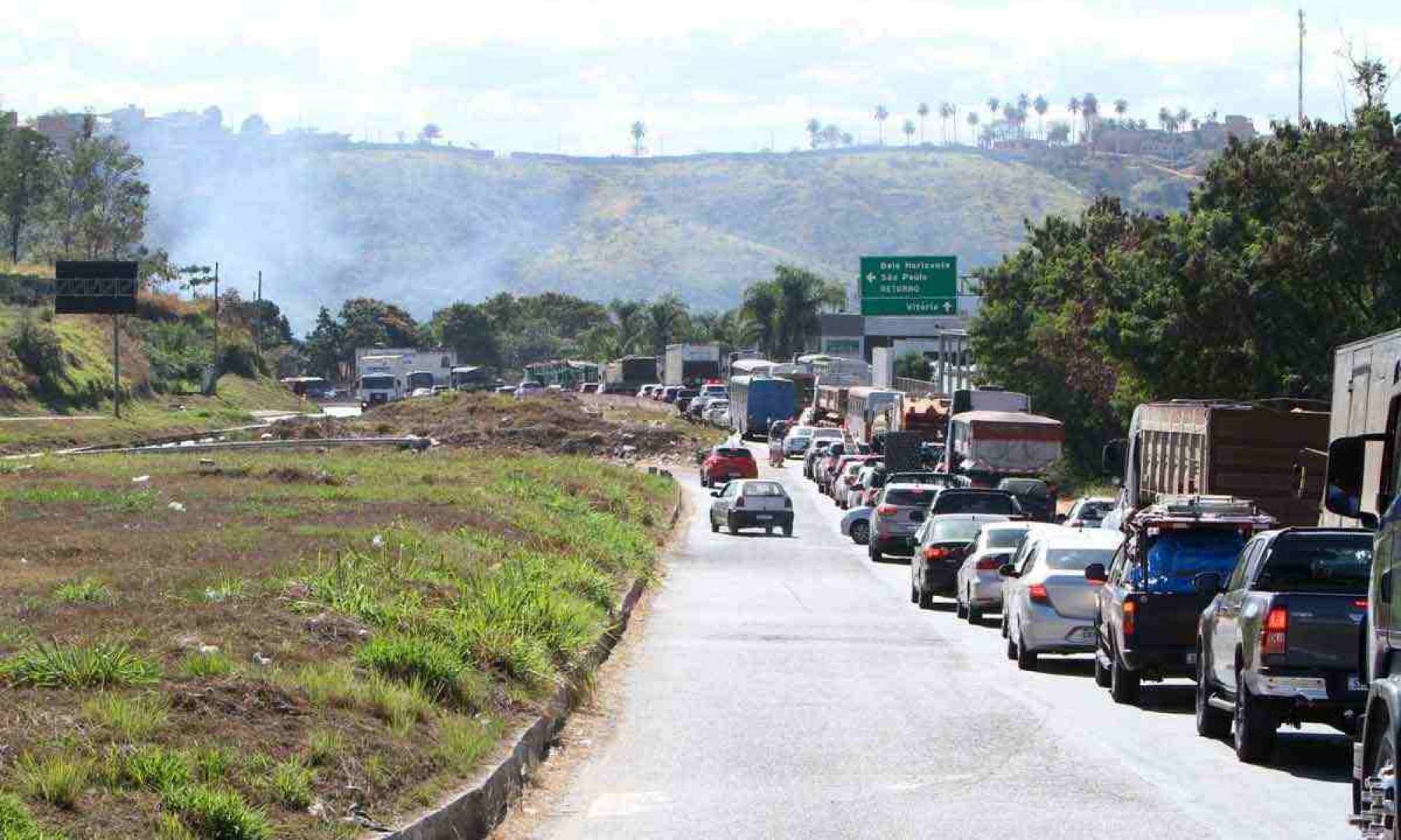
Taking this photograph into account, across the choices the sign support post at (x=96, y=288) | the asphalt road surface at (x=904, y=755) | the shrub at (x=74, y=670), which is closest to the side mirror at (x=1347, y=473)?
the asphalt road surface at (x=904, y=755)

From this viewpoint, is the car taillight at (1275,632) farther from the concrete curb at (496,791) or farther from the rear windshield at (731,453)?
the rear windshield at (731,453)

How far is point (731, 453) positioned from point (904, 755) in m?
56.3

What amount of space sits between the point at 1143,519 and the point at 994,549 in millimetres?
9400

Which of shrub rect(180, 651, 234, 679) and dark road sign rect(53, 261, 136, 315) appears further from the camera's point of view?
dark road sign rect(53, 261, 136, 315)

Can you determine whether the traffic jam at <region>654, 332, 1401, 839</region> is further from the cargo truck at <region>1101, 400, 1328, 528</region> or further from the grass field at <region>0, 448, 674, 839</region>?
the grass field at <region>0, 448, 674, 839</region>

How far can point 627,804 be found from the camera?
1294 cm

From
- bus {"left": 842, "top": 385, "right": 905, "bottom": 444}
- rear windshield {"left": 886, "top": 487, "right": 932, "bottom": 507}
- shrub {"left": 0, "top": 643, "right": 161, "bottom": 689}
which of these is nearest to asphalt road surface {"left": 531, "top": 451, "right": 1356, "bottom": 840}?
shrub {"left": 0, "top": 643, "right": 161, "bottom": 689}

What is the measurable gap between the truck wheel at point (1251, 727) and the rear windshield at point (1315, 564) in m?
0.73

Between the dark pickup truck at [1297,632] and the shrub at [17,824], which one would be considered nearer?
the shrub at [17,824]

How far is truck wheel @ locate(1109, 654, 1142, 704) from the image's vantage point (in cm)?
1873

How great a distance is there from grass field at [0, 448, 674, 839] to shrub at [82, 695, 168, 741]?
Answer: 2 centimetres

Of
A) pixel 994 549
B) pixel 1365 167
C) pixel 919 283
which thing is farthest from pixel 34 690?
pixel 919 283

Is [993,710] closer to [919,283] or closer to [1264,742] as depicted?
[1264,742]

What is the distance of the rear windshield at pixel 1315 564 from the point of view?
1460 centimetres
